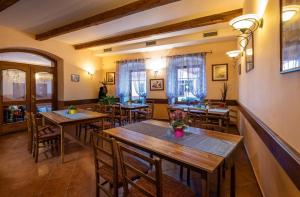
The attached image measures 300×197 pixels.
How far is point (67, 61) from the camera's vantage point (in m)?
5.96

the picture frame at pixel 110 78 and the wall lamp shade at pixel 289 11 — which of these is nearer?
the wall lamp shade at pixel 289 11

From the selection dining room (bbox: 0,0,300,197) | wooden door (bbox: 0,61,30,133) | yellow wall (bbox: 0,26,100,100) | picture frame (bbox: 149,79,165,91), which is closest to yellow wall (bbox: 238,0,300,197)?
dining room (bbox: 0,0,300,197)

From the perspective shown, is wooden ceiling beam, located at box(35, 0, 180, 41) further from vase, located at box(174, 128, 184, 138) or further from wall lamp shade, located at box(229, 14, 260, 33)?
vase, located at box(174, 128, 184, 138)

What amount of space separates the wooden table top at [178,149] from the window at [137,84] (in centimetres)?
458

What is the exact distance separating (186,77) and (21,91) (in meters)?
5.15

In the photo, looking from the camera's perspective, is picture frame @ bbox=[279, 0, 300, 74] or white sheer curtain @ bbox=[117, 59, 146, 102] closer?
picture frame @ bbox=[279, 0, 300, 74]

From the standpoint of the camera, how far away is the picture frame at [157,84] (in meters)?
6.38

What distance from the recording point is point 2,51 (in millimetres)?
4637

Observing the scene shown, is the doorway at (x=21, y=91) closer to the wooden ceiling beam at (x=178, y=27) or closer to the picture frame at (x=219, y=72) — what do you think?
the wooden ceiling beam at (x=178, y=27)

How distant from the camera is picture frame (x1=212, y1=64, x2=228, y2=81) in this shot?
5.29 m

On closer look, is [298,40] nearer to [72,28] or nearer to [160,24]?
[160,24]

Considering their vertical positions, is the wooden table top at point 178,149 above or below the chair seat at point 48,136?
above

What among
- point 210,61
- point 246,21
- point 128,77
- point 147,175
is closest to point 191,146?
point 147,175

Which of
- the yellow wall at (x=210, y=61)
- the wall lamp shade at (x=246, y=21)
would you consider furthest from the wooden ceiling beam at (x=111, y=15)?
the yellow wall at (x=210, y=61)
